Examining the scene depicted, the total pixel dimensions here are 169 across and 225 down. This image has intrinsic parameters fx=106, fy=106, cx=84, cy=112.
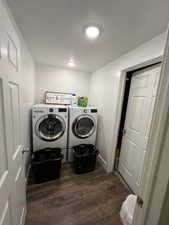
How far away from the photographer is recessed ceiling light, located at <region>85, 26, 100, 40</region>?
116 centimetres

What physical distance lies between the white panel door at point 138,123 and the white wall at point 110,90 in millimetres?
232

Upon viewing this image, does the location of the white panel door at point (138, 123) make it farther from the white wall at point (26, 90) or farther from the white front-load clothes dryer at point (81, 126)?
the white wall at point (26, 90)

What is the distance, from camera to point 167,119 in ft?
1.76

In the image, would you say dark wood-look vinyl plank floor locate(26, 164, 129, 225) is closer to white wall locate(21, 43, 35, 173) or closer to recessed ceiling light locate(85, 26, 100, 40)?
white wall locate(21, 43, 35, 173)

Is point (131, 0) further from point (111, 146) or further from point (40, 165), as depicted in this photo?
point (40, 165)

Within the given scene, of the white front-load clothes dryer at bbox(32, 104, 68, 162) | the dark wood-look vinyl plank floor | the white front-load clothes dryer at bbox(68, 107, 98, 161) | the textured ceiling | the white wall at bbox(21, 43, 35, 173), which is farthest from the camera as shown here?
the white front-load clothes dryer at bbox(68, 107, 98, 161)

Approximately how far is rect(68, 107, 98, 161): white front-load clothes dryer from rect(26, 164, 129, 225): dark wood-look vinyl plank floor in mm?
651

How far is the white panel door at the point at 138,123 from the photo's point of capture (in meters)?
1.50

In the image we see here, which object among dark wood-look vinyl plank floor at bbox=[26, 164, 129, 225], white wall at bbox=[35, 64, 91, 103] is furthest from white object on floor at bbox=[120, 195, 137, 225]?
white wall at bbox=[35, 64, 91, 103]

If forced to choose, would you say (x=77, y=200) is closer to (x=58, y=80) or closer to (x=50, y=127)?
(x=50, y=127)

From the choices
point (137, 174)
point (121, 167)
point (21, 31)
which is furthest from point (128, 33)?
point (121, 167)

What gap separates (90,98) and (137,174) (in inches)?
85.6

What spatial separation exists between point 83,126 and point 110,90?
100 centimetres

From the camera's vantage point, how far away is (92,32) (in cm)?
122
